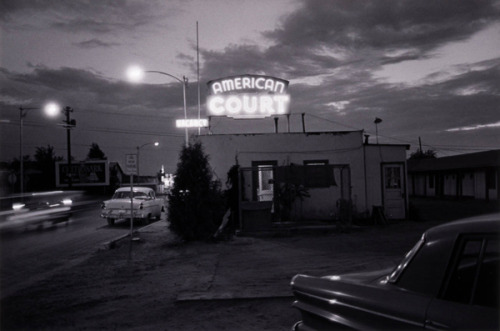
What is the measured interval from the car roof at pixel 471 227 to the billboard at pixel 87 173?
71.0 meters

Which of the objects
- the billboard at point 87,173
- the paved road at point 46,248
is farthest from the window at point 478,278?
the billboard at point 87,173

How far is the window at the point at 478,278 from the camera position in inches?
97.3

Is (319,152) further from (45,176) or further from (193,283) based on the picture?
(45,176)

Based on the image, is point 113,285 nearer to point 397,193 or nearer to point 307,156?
point 307,156

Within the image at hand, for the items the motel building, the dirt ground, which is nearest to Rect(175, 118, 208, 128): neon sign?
the motel building

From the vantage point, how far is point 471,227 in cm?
259

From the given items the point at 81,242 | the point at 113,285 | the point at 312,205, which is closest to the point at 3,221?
the point at 81,242

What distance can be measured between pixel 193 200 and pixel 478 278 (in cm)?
1247

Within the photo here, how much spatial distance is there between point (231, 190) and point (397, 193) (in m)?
7.30

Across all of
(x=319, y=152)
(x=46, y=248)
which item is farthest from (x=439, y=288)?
(x=319, y=152)

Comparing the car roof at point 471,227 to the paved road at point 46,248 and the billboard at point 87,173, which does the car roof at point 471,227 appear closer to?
the paved road at point 46,248

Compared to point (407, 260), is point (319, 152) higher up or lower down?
Result: higher up

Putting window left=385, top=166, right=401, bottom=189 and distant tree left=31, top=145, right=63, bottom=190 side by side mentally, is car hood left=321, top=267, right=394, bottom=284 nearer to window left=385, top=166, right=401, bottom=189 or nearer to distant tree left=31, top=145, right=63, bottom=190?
window left=385, top=166, right=401, bottom=189

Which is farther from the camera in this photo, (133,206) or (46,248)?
(133,206)
